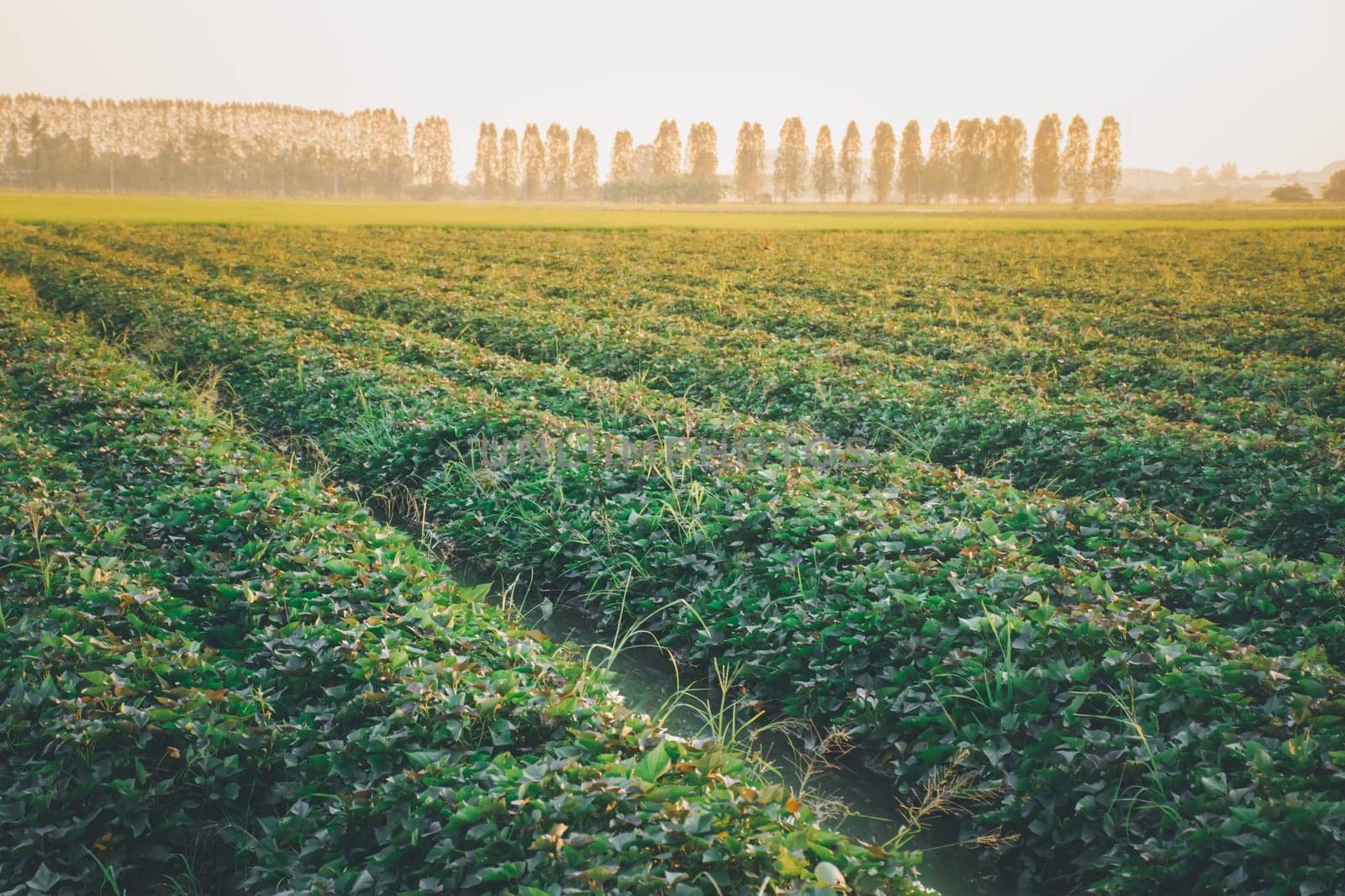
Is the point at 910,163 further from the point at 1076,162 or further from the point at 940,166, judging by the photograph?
the point at 1076,162

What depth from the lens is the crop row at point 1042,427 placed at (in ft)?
22.1

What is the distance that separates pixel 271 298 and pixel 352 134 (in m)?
108

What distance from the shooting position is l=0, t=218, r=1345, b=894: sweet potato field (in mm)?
3291

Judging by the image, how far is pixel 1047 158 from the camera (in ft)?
327

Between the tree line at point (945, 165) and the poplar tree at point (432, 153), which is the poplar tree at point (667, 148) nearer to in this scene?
the tree line at point (945, 165)

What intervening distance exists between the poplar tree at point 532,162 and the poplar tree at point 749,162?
23.8 meters

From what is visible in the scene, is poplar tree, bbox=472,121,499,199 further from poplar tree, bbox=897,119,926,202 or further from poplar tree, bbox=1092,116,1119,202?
poplar tree, bbox=1092,116,1119,202

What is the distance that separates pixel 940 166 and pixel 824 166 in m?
13.2

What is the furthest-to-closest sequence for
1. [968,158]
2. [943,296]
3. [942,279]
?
[968,158] → [942,279] → [943,296]

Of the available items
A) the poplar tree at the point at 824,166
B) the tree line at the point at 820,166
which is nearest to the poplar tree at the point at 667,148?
the tree line at the point at 820,166

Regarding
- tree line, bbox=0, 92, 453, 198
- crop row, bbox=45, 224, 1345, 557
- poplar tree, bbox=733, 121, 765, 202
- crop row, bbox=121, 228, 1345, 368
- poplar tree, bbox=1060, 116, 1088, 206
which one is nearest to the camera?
crop row, bbox=45, 224, 1345, 557

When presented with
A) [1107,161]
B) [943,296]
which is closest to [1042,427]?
[943,296]

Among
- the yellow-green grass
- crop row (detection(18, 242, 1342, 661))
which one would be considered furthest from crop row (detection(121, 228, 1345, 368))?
the yellow-green grass

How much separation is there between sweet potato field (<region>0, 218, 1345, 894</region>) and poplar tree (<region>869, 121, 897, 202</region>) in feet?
329
